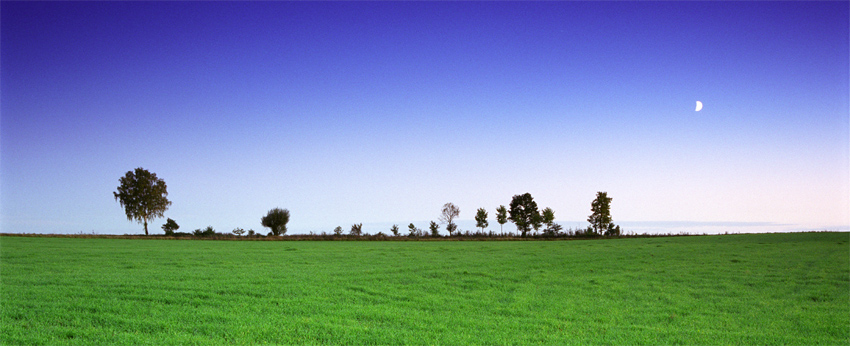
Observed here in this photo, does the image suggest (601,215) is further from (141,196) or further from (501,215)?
(141,196)

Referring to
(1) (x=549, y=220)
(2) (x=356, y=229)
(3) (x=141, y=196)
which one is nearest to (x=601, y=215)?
(1) (x=549, y=220)

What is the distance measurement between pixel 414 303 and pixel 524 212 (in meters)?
63.4

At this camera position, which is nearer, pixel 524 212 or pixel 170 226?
pixel 170 226

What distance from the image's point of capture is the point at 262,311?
1035 centimetres

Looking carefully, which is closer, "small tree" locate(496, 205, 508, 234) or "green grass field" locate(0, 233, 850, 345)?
"green grass field" locate(0, 233, 850, 345)

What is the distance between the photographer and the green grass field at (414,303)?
8.82 m

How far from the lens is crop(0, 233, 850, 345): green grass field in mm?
8820

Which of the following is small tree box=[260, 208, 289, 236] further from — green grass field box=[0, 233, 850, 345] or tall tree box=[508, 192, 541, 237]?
green grass field box=[0, 233, 850, 345]

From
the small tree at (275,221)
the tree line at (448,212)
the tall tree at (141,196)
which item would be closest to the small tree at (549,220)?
the tree line at (448,212)

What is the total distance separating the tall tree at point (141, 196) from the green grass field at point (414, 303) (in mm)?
55375

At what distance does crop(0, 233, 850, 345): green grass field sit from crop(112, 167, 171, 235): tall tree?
55.4 metres

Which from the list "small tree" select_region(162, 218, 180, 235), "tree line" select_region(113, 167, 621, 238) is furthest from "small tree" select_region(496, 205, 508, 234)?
"small tree" select_region(162, 218, 180, 235)

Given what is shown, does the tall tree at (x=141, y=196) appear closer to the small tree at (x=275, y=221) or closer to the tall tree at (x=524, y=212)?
the small tree at (x=275, y=221)

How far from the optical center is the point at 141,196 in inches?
2714
